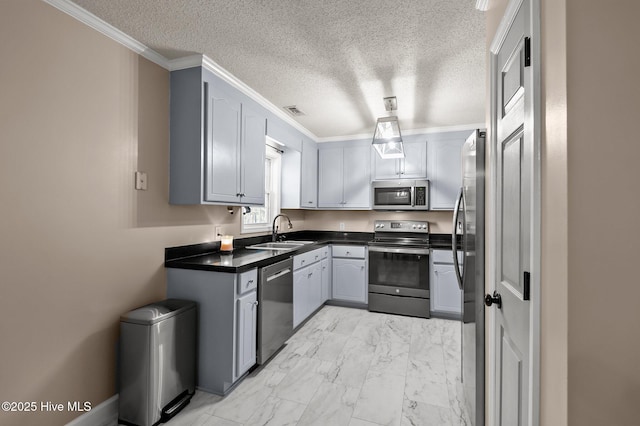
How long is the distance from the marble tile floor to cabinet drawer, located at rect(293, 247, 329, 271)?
2.41 ft

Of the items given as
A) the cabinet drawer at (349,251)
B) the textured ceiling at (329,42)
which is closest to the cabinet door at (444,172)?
the textured ceiling at (329,42)

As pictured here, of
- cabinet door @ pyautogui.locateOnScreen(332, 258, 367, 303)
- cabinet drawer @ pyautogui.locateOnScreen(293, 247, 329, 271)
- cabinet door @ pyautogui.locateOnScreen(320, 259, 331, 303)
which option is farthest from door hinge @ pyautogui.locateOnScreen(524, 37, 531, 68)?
cabinet door @ pyautogui.locateOnScreen(332, 258, 367, 303)

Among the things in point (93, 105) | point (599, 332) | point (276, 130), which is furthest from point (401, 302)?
point (93, 105)

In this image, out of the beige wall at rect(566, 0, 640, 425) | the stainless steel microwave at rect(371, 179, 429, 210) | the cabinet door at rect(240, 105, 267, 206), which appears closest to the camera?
the beige wall at rect(566, 0, 640, 425)

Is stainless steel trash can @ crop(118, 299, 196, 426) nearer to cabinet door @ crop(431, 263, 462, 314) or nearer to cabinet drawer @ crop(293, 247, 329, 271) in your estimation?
cabinet drawer @ crop(293, 247, 329, 271)

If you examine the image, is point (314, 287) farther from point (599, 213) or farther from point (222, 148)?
point (599, 213)

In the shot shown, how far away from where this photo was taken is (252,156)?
2.88 meters

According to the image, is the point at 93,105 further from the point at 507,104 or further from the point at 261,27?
the point at 507,104

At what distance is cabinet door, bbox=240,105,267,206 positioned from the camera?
2.76 meters

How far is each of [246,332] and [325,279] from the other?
1.87m

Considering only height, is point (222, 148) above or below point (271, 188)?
above

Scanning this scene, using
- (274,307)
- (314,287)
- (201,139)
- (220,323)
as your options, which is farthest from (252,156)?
(314,287)

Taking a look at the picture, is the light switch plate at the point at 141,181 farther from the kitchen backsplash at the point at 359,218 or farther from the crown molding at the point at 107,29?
the kitchen backsplash at the point at 359,218

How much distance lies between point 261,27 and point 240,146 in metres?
1.05
